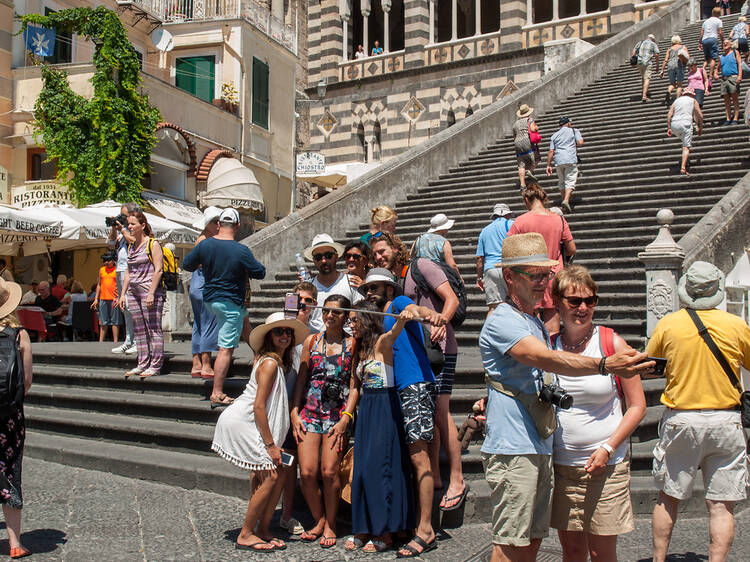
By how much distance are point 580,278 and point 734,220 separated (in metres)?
5.83

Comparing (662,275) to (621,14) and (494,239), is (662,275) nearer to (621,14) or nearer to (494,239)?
(494,239)

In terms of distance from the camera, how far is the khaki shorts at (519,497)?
345 centimetres

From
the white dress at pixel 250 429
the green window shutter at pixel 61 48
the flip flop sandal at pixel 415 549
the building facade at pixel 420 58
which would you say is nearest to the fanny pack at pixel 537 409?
the flip flop sandal at pixel 415 549

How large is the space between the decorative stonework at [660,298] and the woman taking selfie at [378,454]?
3763 mm

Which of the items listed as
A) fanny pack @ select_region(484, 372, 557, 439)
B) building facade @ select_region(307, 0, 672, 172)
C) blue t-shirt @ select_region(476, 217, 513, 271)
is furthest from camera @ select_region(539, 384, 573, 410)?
building facade @ select_region(307, 0, 672, 172)

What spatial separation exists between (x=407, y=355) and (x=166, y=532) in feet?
6.48

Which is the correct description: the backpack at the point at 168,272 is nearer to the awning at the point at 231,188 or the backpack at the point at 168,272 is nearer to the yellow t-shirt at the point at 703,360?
the yellow t-shirt at the point at 703,360

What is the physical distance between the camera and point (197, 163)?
934 inches

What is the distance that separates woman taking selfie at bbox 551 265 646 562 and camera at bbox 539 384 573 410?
0.23m

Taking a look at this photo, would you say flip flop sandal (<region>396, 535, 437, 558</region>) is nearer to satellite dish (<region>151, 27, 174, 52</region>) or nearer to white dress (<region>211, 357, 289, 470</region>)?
white dress (<region>211, 357, 289, 470</region>)

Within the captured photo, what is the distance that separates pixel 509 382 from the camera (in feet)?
11.7

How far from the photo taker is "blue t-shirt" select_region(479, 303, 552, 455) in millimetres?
3480

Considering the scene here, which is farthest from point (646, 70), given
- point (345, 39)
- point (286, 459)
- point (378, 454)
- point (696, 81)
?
point (345, 39)

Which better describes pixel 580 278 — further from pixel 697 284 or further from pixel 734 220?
pixel 734 220
